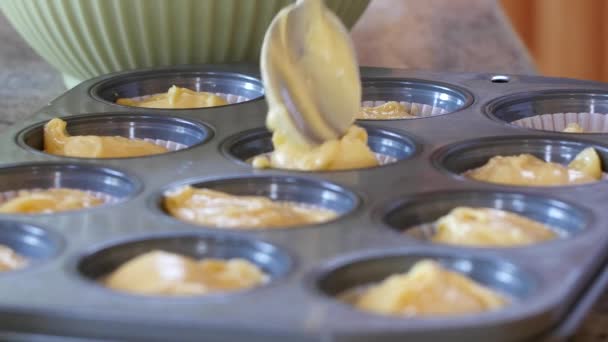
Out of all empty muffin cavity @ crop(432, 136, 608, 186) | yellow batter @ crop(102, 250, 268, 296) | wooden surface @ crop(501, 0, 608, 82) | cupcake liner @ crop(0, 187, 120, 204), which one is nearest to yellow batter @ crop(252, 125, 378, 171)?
empty muffin cavity @ crop(432, 136, 608, 186)

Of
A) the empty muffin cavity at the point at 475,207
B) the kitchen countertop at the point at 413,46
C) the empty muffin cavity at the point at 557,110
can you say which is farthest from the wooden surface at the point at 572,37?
the empty muffin cavity at the point at 475,207

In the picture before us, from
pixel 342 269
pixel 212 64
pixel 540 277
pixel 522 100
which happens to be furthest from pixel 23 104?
pixel 540 277

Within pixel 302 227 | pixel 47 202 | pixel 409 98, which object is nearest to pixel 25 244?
pixel 47 202

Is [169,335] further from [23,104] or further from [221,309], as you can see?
[23,104]

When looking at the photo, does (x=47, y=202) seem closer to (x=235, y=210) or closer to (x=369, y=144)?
(x=235, y=210)

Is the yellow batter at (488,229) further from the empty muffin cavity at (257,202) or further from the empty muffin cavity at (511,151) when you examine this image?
the empty muffin cavity at (511,151)
